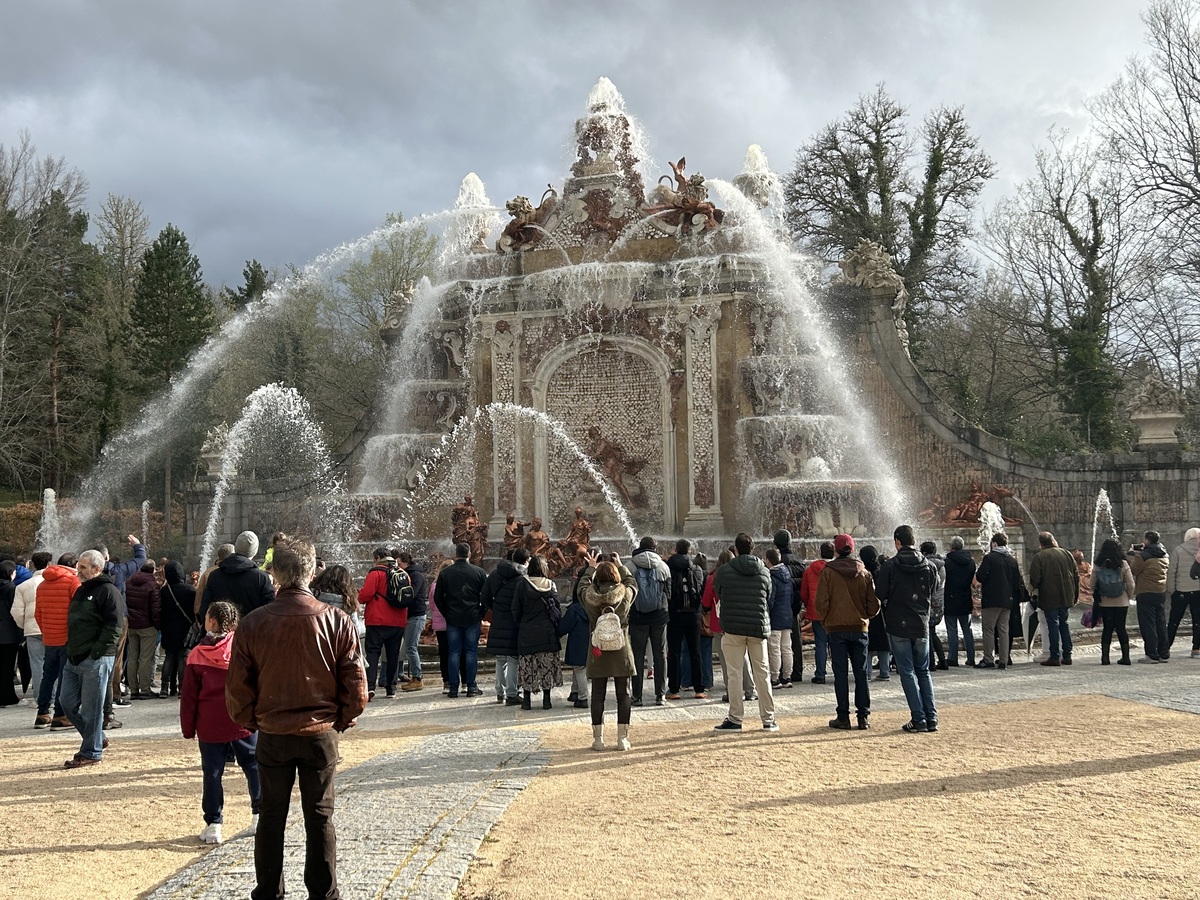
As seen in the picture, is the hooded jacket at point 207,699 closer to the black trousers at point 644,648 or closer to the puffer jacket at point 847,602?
the black trousers at point 644,648

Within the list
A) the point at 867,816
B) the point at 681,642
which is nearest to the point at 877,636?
the point at 681,642

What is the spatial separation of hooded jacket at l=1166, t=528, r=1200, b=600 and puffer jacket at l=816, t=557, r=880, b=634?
5.99 m

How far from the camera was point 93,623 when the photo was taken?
7.64 meters

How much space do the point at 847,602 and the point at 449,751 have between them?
328 centimetres

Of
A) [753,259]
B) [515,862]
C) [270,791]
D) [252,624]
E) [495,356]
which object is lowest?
[515,862]

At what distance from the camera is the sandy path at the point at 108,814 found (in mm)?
5066

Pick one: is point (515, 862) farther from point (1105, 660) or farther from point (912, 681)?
point (1105, 660)

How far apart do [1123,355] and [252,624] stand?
93.0 ft

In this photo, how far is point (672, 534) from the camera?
1842cm

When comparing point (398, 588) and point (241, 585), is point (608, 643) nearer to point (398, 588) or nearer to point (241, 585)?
point (241, 585)

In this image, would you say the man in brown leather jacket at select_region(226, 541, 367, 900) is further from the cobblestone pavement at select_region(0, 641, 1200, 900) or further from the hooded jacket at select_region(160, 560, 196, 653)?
the hooded jacket at select_region(160, 560, 196, 653)

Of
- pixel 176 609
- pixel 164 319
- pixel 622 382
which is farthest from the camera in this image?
pixel 164 319

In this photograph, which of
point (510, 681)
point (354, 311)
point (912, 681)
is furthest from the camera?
point (354, 311)

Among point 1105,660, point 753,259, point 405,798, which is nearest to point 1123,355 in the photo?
point 753,259
